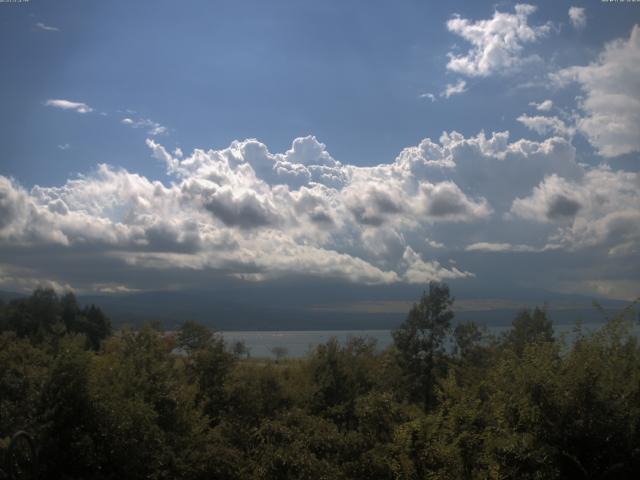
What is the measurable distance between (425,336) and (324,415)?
997cm

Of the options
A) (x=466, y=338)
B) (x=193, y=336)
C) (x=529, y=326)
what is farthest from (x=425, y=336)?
(x=193, y=336)

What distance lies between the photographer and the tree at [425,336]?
31.4 m

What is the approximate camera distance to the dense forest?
1243 cm

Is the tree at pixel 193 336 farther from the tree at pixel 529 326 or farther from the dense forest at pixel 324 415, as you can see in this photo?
the tree at pixel 529 326

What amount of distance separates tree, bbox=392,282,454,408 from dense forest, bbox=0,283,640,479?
14.2 ft

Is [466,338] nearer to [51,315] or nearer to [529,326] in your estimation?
[529,326]

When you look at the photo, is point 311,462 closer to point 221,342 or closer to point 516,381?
point 516,381

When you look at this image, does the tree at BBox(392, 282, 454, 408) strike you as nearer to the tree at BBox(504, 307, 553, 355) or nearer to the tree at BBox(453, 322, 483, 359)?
the tree at BBox(453, 322, 483, 359)

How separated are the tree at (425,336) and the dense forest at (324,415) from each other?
4.33 m

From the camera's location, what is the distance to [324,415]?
23531mm

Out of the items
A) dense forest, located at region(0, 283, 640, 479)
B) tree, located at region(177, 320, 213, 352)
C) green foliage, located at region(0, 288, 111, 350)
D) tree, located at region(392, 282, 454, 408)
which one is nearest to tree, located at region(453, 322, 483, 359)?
tree, located at region(392, 282, 454, 408)

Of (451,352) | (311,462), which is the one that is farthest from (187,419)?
(451,352)

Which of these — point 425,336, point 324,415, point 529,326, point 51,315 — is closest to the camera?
point 324,415

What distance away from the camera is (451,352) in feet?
108
